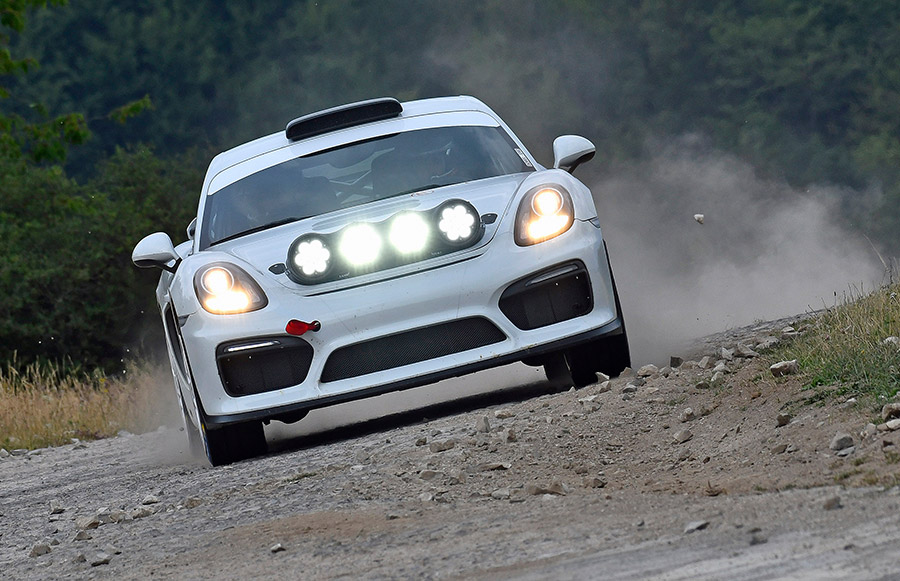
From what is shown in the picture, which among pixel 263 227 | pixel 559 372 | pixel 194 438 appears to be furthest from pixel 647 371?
pixel 194 438

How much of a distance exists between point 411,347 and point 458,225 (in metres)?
0.59

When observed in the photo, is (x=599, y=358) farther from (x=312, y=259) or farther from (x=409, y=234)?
(x=312, y=259)

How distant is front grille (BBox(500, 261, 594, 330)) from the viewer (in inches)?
274

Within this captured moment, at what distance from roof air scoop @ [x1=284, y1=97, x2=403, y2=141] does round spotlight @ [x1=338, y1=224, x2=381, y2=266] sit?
158 centimetres

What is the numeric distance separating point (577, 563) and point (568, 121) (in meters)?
54.0

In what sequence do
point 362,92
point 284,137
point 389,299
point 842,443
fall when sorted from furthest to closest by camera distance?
1. point 362,92
2. point 284,137
3. point 389,299
4. point 842,443

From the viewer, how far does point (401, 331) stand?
691 centimetres

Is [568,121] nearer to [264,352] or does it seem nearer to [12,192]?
[12,192]

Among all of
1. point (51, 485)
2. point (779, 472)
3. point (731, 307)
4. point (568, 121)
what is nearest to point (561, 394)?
point (779, 472)

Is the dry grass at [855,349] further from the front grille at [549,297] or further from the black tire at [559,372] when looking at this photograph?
the black tire at [559,372]

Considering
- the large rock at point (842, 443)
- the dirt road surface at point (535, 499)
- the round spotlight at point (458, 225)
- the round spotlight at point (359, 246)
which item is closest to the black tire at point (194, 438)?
the dirt road surface at point (535, 499)

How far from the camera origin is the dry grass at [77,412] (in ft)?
42.9

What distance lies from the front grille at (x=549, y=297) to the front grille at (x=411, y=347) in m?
0.13

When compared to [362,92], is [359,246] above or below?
below
